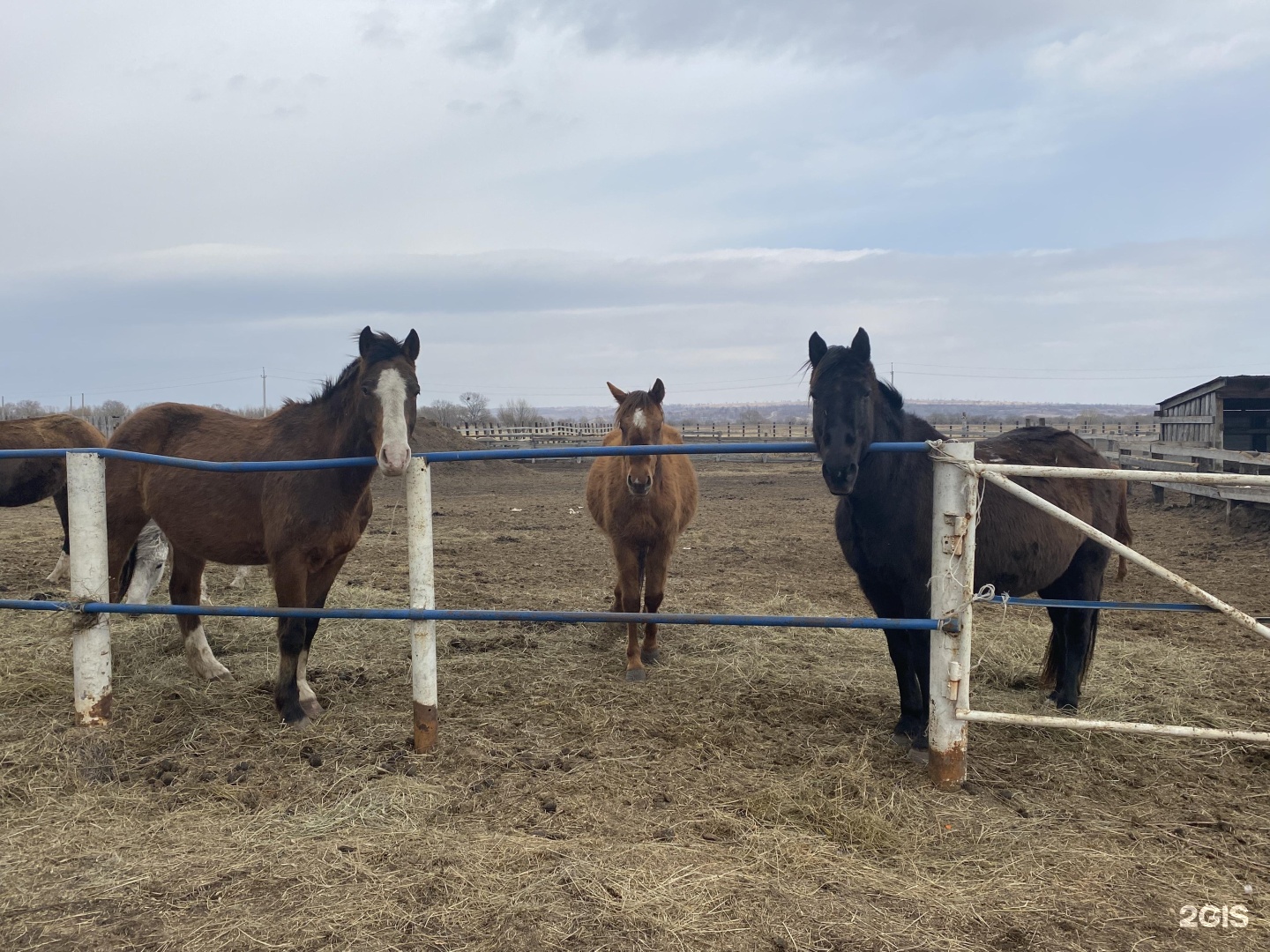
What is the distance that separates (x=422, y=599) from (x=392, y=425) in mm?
845

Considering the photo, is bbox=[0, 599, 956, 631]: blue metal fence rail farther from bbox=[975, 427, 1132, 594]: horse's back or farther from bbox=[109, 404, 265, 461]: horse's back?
bbox=[109, 404, 265, 461]: horse's back

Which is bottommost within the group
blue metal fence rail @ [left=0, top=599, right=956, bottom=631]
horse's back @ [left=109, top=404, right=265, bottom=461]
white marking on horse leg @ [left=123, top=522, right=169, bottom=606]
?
white marking on horse leg @ [left=123, top=522, right=169, bottom=606]

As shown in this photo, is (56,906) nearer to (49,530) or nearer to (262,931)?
(262,931)

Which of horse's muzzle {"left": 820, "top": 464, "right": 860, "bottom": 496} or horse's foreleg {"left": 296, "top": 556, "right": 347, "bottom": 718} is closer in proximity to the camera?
horse's muzzle {"left": 820, "top": 464, "right": 860, "bottom": 496}

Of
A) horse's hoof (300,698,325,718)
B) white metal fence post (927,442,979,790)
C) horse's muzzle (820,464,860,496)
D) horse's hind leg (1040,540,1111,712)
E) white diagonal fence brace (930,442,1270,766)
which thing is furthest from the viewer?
horse's hind leg (1040,540,1111,712)

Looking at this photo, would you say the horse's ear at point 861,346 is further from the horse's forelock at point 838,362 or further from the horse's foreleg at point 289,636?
the horse's foreleg at point 289,636

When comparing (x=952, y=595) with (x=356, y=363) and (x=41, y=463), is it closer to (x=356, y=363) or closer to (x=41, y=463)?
(x=356, y=363)

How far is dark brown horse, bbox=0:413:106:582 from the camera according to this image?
8.00 metres

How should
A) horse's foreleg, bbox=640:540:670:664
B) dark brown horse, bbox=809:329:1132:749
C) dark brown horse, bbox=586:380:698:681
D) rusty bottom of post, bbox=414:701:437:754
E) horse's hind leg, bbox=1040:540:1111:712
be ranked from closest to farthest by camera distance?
1. dark brown horse, bbox=809:329:1132:749
2. rusty bottom of post, bbox=414:701:437:754
3. horse's hind leg, bbox=1040:540:1111:712
4. dark brown horse, bbox=586:380:698:681
5. horse's foreleg, bbox=640:540:670:664

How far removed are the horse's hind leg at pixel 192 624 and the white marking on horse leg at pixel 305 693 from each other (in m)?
0.76

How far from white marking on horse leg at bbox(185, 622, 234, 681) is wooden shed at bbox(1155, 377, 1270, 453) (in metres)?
15.2

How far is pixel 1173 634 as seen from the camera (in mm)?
6070

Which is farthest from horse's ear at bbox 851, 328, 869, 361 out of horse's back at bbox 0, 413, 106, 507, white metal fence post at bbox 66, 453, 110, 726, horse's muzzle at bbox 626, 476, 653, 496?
horse's back at bbox 0, 413, 106, 507

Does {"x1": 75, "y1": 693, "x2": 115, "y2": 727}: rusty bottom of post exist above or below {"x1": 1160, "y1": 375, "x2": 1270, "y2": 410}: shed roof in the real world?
below
